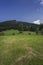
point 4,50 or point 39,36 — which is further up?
point 39,36

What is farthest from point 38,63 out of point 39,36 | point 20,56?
point 39,36

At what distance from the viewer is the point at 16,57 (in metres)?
7.33

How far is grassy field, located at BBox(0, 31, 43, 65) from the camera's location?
22.9 feet

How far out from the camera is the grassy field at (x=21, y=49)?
6992 millimetres

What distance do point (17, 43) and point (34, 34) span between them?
2.02 metres

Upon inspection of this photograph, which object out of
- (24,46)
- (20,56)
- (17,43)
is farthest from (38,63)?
(17,43)

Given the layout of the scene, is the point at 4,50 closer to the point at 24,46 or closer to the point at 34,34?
the point at 24,46

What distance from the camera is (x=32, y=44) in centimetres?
857

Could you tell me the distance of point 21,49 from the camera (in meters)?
8.00

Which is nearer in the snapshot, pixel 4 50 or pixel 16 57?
pixel 16 57

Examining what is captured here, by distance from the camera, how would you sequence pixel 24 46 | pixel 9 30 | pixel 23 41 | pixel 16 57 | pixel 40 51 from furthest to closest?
pixel 9 30
pixel 23 41
pixel 24 46
pixel 40 51
pixel 16 57

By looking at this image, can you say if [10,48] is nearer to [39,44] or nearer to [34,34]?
[39,44]

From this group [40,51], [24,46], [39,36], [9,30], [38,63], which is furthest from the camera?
[9,30]

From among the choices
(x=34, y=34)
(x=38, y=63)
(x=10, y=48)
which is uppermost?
(x=34, y=34)
